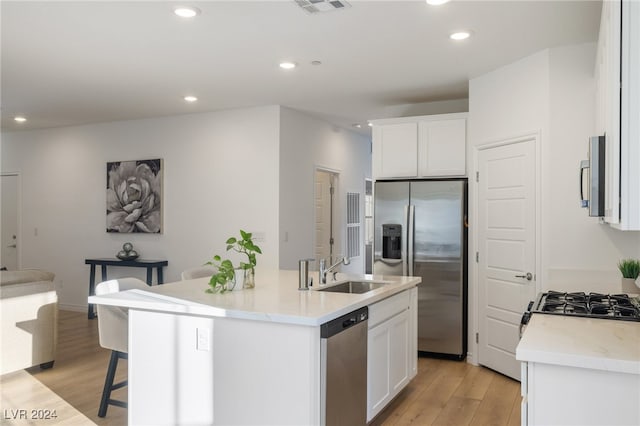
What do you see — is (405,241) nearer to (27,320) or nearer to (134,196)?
(27,320)

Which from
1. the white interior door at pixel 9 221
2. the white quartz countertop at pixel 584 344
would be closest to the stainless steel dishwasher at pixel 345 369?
the white quartz countertop at pixel 584 344

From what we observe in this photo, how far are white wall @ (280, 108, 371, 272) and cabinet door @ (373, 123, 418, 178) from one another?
1147mm

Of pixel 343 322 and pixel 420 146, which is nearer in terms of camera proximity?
pixel 343 322

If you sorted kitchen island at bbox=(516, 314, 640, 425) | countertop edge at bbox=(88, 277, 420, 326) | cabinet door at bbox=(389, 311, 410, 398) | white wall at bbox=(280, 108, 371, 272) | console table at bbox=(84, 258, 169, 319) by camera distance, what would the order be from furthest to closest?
console table at bbox=(84, 258, 169, 319)
white wall at bbox=(280, 108, 371, 272)
cabinet door at bbox=(389, 311, 410, 398)
countertop edge at bbox=(88, 277, 420, 326)
kitchen island at bbox=(516, 314, 640, 425)

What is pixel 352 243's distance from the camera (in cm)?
794

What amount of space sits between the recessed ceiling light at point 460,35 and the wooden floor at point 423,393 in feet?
8.83

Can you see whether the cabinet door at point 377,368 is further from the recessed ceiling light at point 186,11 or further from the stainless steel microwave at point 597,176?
the recessed ceiling light at point 186,11

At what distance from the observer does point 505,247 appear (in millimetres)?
4324

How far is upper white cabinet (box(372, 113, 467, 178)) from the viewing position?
16.4 ft

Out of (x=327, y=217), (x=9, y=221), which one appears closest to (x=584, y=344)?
(x=327, y=217)

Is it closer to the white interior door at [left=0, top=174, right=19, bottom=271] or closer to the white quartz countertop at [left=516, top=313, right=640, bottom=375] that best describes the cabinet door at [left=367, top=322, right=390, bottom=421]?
the white quartz countertop at [left=516, top=313, right=640, bottom=375]

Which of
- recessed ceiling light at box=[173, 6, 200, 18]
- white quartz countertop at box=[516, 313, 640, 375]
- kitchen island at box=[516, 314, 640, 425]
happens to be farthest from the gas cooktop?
recessed ceiling light at box=[173, 6, 200, 18]

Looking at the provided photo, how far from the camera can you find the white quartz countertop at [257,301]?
7.98 feet

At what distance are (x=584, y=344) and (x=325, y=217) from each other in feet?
18.3
